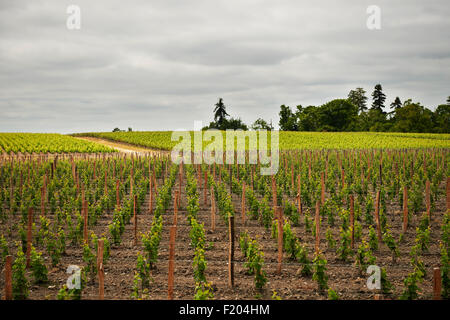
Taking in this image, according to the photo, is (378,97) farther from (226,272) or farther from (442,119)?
(226,272)

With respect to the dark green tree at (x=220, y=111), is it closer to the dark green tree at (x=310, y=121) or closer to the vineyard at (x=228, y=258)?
the dark green tree at (x=310, y=121)

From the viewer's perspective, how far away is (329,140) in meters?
54.8

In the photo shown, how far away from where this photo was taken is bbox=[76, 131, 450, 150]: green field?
47.5 metres

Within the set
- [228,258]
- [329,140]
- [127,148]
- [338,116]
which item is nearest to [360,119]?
[338,116]

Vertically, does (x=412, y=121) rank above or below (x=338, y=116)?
below

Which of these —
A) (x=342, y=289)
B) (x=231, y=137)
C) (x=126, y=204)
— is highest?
(x=231, y=137)

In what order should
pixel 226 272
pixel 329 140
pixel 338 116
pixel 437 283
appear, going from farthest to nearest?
pixel 338 116 < pixel 329 140 < pixel 226 272 < pixel 437 283

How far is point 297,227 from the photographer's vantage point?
11.3 metres

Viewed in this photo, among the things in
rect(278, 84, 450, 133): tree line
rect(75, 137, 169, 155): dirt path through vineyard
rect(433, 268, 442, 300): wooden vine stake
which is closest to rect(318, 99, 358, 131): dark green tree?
rect(278, 84, 450, 133): tree line

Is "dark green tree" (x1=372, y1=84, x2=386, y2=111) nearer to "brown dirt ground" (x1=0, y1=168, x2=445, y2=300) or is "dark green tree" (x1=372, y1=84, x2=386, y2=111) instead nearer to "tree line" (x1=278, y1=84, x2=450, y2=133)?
"tree line" (x1=278, y1=84, x2=450, y2=133)
